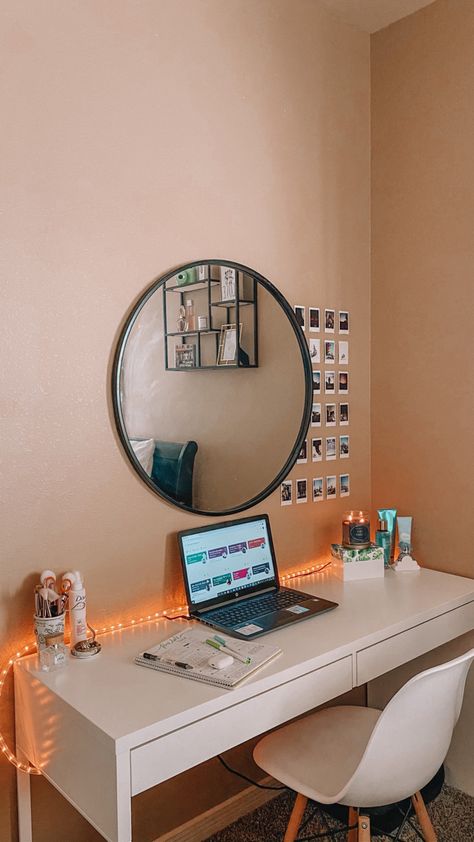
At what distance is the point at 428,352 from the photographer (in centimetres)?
236

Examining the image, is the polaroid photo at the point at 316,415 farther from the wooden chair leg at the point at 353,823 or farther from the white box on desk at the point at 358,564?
the wooden chair leg at the point at 353,823

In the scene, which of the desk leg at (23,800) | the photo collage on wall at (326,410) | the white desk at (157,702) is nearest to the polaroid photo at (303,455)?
the photo collage on wall at (326,410)

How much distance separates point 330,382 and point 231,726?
1317mm

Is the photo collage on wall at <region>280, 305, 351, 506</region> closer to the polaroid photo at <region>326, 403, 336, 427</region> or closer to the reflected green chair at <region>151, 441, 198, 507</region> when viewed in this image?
the polaroid photo at <region>326, 403, 336, 427</region>

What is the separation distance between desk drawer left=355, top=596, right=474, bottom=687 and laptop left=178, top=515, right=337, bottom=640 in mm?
188

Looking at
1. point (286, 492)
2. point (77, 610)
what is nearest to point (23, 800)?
point (77, 610)

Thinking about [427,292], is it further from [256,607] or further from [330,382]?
[256,607]

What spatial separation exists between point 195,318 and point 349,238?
83 centimetres

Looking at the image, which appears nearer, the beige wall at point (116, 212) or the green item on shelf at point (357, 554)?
the beige wall at point (116, 212)

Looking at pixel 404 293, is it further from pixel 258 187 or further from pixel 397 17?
pixel 397 17

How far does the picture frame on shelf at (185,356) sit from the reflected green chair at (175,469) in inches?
9.1

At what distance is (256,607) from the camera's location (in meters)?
1.90

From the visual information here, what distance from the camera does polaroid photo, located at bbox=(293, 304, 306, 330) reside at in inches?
89.7

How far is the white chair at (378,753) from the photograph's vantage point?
142cm
